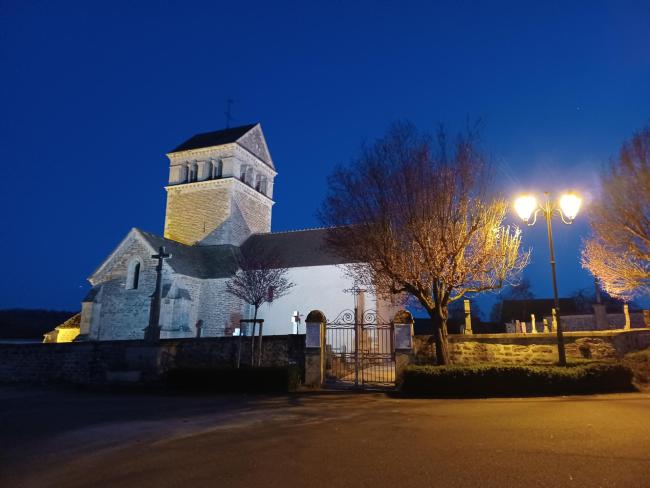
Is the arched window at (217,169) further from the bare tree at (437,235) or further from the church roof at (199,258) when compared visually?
the bare tree at (437,235)

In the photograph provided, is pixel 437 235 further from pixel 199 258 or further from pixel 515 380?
pixel 199 258

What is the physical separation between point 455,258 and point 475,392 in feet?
11.3

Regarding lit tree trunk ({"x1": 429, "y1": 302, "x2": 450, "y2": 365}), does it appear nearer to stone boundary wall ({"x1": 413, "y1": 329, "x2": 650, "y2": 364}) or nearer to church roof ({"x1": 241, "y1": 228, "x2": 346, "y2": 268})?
stone boundary wall ({"x1": 413, "y1": 329, "x2": 650, "y2": 364})

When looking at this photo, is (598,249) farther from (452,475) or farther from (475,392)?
(452,475)

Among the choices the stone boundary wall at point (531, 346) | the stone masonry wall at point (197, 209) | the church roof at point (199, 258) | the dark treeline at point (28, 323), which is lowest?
the stone boundary wall at point (531, 346)

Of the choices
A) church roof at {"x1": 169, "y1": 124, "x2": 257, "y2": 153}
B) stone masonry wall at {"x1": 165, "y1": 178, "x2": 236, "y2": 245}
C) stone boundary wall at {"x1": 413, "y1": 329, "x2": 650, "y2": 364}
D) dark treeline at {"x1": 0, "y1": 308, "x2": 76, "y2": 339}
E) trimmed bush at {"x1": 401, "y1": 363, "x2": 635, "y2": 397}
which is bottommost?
trimmed bush at {"x1": 401, "y1": 363, "x2": 635, "y2": 397}

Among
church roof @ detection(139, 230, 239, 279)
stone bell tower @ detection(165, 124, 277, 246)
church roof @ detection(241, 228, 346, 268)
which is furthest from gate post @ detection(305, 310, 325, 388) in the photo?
stone bell tower @ detection(165, 124, 277, 246)

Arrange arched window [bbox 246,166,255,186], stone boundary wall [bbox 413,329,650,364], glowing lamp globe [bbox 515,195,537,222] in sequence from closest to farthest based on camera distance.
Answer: glowing lamp globe [bbox 515,195,537,222], stone boundary wall [bbox 413,329,650,364], arched window [bbox 246,166,255,186]

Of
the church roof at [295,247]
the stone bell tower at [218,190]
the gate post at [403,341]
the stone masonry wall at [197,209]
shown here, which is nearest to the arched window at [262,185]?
the stone bell tower at [218,190]

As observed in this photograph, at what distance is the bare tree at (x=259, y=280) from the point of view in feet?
81.0

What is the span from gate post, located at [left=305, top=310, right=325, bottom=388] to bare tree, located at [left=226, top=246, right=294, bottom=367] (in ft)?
34.0

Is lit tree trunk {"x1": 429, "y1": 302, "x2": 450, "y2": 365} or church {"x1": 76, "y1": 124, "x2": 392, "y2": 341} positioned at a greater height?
church {"x1": 76, "y1": 124, "x2": 392, "y2": 341}

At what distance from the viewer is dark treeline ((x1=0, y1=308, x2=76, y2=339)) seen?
1836 inches

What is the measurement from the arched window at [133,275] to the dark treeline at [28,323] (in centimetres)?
2409
